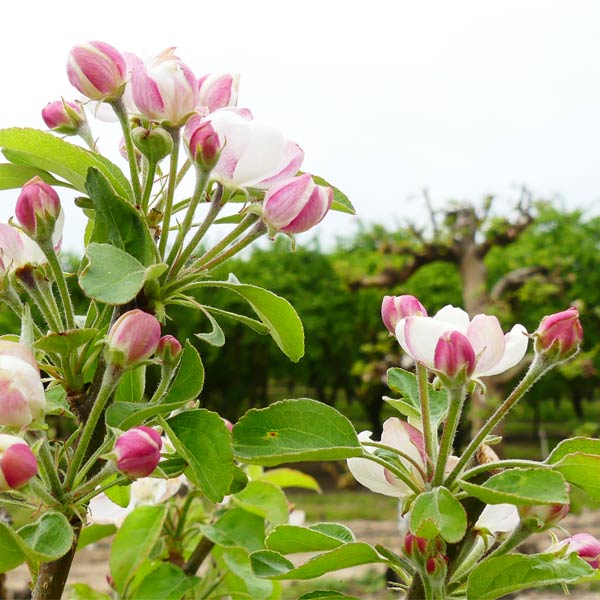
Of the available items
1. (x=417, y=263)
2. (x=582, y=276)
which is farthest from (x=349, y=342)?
(x=417, y=263)

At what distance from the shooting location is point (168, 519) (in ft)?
4.09

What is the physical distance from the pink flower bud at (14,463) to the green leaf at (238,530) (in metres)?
0.54

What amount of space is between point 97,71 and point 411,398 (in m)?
0.44

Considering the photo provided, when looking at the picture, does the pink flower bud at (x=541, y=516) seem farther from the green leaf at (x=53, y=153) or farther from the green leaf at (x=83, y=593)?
the green leaf at (x=83, y=593)

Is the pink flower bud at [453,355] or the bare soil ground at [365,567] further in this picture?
the bare soil ground at [365,567]

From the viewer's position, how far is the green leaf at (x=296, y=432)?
66 centimetres

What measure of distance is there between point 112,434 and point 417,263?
7.24m

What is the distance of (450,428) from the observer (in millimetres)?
660

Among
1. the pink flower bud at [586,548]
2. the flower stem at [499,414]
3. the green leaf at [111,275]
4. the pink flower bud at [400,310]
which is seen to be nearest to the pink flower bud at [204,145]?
the green leaf at [111,275]

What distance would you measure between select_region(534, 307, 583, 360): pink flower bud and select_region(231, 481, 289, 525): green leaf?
0.54 metres

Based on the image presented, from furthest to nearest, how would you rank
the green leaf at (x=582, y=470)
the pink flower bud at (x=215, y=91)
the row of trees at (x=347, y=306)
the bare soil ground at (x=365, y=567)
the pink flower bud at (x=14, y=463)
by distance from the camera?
1. the row of trees at (x=347, y=306)
2. the bare soil ground at (x=365, y=567)
3. the pink flower bud at (x=215, y=91)
4. the green leaf at (x=582, y=470)
5. the pink flower bud at (x=14, y=463)

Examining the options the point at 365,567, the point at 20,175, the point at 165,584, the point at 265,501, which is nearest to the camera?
the point at 20,175

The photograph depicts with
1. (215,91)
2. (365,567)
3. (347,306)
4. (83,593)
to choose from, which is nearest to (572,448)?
(215,91)

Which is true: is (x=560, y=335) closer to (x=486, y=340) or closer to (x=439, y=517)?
(x=486, y=340)
